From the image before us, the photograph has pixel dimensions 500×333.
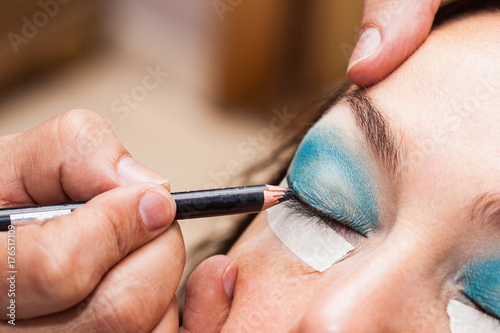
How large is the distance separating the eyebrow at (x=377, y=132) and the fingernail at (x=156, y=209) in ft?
1.11

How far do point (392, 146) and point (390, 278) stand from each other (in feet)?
0.67

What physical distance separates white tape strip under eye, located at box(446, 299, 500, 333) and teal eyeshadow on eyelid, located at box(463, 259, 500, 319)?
0.04ft

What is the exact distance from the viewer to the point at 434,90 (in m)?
0.72

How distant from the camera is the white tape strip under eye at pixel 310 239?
2.44 feet

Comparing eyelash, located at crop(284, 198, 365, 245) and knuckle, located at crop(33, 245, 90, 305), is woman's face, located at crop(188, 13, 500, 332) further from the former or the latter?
knuckle, located at crop(33, 245, 90, 305)

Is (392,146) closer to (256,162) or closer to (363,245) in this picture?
(363,245)

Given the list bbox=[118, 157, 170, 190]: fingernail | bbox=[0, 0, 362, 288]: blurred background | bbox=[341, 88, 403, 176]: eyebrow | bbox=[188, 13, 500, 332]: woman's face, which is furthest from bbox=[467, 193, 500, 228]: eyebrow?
bbox=[0, 0, 362, 288]: blurred background

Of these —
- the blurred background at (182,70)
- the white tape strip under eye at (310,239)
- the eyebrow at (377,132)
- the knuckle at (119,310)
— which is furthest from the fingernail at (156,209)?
the blurred background at (182,70)

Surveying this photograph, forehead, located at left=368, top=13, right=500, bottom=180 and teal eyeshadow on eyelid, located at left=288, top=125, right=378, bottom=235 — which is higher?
forehead, located at left=368, top=13, right=500, bottom=180

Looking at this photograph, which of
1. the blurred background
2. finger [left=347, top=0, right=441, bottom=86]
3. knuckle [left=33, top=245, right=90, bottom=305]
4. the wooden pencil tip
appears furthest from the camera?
the blurred background

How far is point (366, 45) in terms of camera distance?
2.92 ft

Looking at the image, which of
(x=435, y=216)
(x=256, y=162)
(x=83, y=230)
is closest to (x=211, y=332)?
(x=83, y=230)

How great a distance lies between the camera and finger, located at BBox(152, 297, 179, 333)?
0.73m

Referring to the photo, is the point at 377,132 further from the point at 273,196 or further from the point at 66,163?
the point at 66,163
